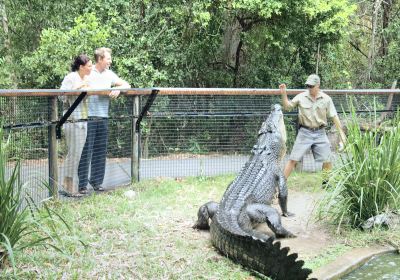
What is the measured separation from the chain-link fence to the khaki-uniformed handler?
0.25m

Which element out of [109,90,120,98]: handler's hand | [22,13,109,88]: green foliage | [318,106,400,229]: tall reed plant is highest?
[22,13,109,88]: green foliage

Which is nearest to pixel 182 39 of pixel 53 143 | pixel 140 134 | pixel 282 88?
pixel 140 134

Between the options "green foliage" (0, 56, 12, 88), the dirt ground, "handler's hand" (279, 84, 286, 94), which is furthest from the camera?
"green foliage" (0, 56, 12, 88)

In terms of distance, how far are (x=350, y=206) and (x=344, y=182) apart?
297mm

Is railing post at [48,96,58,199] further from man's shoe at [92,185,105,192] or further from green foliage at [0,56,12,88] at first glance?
green foliage at [0,56,12,88]

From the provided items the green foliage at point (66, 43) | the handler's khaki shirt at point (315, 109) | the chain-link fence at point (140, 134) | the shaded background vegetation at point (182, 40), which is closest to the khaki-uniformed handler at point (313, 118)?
the handler's khaki shirt at point (315, 109)

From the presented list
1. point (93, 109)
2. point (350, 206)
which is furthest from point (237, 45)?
point (350, 206)

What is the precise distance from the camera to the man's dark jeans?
537 cm

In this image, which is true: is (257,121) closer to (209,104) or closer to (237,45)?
(209,104)

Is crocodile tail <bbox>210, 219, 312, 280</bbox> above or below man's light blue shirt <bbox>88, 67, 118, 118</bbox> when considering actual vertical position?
below

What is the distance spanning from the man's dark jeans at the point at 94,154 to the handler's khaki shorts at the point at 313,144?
234 cm

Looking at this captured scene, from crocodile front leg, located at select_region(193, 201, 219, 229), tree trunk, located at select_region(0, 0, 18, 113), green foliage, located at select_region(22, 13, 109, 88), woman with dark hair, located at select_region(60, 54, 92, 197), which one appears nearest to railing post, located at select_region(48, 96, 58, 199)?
woman with dark hair, located at select_region(60, 54, 92, 197)

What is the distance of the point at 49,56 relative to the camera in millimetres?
9227

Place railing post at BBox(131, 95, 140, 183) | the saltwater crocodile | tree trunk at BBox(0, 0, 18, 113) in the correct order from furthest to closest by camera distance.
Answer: tree trunk at BBox(0, 0, 18, 113) → railing post at BBox(131, 95, 140, 183) → the saltwater crocodile
